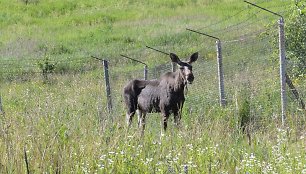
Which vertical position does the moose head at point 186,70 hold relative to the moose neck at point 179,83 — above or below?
above

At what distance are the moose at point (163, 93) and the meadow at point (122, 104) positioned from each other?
1.15 feet

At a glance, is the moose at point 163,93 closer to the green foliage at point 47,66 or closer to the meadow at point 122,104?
the meadow at point 122,104

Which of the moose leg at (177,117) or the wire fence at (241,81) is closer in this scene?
the moose leg at (177,117)

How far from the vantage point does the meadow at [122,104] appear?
218 inches

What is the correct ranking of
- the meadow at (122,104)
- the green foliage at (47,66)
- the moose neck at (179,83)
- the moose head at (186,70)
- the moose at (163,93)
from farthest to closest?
the green foliage at (47,66), the moose neck at (179,83), the moose at (163,93), the moose head at (186,70), the meadow at (122,104)

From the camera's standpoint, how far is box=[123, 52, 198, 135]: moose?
10914 millimetres

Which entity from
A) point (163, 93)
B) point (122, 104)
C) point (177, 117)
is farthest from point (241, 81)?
point (177, 117)

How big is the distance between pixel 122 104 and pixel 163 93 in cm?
268

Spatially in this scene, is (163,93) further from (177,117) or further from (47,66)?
(47,66)

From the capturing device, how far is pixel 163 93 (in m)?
11.6

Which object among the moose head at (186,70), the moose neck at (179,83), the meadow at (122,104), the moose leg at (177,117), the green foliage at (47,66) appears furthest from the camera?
the green foliage at (47,66)

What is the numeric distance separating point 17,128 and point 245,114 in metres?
5.28

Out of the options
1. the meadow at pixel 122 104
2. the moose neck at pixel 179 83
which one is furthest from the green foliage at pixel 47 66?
the moose neck at pixel 179 83

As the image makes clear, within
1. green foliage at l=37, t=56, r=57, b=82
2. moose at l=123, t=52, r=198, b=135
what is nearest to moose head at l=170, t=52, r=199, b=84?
moose at l=123, t=52, r=198, b=135
